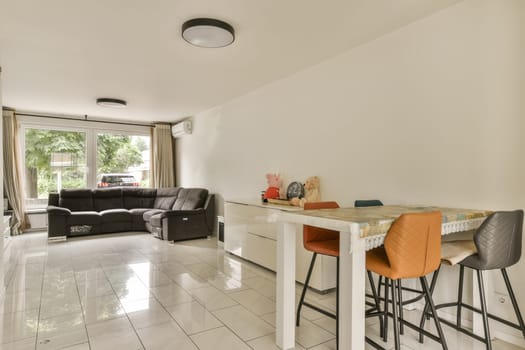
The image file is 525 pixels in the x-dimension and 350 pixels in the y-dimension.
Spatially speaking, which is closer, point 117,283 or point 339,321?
point 339,321

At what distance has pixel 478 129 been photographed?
7.36 ft

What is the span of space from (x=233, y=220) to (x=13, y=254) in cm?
321

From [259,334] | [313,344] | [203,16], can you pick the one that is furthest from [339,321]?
[203,16]

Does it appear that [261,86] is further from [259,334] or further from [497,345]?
[497,345]

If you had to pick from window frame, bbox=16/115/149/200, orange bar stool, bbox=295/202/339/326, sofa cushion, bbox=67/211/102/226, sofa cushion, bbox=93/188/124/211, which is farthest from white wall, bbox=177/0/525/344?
window frame, bbox=16/115/149/200

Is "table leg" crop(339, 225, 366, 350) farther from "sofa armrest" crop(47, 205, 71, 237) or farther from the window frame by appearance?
the window frame

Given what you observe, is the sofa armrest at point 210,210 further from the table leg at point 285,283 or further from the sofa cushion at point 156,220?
the table leg at point 285,283

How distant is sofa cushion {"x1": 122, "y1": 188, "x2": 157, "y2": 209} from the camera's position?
6742 mm

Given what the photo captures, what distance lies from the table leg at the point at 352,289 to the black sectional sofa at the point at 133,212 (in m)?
4.05

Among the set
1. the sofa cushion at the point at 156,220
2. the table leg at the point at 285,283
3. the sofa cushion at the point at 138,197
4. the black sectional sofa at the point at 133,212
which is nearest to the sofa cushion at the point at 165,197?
the black sectional sofa at the point at 133,212

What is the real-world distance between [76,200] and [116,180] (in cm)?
117

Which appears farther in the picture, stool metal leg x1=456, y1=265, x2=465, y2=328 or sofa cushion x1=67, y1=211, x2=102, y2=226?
sofa cushion x1=67, y1=211, x2=102, y2=226

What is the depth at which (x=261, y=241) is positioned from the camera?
3713 mm

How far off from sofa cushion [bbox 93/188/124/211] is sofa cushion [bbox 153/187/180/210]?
2.44 ft
